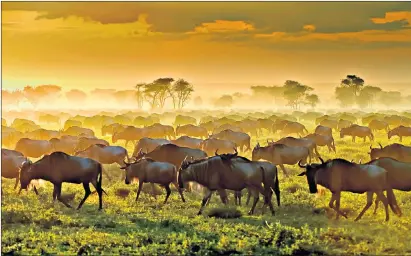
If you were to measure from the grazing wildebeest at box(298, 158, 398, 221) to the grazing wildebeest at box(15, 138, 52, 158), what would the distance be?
612 inches

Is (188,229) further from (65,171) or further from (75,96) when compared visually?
(75,96)

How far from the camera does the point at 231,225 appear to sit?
39.4 ft

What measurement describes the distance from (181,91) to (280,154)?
7172 cm

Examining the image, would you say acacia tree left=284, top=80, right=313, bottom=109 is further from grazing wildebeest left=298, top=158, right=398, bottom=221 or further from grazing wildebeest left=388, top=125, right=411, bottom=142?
grazing wildebeest left=298, top=158, right=398, bottom=221

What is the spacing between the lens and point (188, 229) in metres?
11.7

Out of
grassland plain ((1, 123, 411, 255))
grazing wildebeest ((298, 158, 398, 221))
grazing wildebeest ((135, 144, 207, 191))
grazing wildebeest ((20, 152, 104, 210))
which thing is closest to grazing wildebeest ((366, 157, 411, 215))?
grazing wildebeest ((298, 158, 398, 221))

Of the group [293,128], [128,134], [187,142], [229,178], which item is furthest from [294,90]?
[229,178]

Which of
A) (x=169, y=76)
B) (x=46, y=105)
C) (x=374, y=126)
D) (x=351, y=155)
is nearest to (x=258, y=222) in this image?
(x=351, y=155)

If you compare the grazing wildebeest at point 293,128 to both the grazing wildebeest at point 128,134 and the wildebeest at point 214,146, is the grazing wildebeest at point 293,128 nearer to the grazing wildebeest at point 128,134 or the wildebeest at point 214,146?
the grazing wildebeest at point 128,134

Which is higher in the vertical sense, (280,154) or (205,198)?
(280,154)

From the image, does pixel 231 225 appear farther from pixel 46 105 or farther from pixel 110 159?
pixel 46 105

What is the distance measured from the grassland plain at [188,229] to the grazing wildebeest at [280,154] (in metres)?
4.43

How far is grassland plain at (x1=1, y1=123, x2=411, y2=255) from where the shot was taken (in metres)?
10.4

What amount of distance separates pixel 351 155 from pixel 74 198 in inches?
655
